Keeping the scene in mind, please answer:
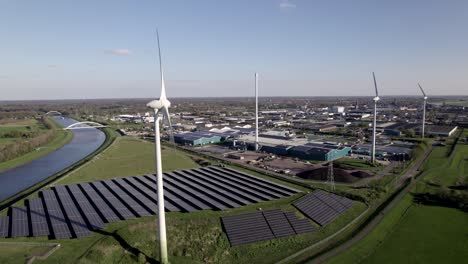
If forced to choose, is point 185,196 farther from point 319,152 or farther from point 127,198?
point 319,152

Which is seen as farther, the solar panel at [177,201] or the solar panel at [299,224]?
the solar panel at [177,201]

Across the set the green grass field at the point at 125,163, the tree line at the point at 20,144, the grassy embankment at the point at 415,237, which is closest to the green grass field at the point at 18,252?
the green grass field at the point at 125,163

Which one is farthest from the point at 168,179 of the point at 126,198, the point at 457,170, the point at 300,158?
the point at 457,170

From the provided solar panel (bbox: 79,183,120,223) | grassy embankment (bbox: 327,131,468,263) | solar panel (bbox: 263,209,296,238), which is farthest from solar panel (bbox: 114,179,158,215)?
grassy embankment (bbox: 327,131,468,263)

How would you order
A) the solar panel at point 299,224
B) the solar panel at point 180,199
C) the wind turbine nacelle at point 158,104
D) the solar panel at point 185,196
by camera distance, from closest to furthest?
the wind turbine nacelle at point 158,104, the solar panel at point 299,224, the solar panel at point 180,199, the solar panel at point 185,196

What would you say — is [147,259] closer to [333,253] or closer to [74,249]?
[74,249]

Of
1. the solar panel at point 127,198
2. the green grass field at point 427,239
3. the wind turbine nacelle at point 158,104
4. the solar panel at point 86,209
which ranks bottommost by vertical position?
the green grass field at point 427,239

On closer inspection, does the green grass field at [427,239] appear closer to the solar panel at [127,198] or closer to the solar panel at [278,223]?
the solar panel at [278,223]
